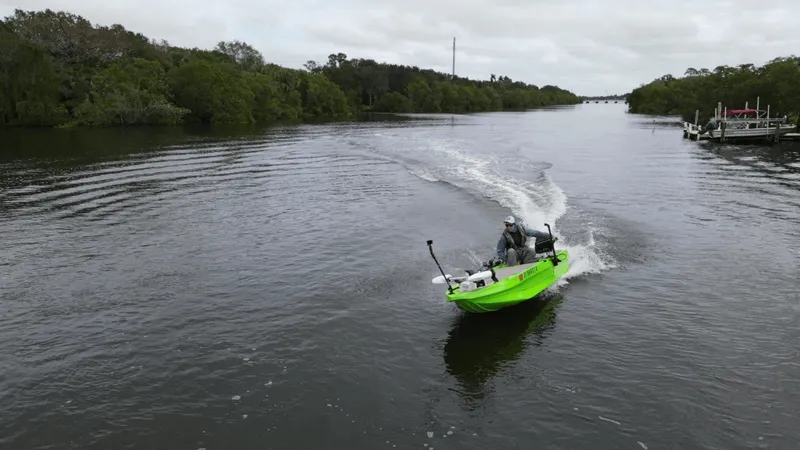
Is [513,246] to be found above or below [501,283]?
above

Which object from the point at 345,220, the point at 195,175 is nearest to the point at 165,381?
the point at 345,220

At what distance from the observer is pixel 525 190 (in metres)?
36.9

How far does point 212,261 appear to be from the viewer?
894 inches

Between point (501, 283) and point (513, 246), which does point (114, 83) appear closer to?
point (513, 246)

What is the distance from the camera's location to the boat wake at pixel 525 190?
77.3ft

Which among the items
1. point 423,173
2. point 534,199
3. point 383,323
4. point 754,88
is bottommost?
point 383,323

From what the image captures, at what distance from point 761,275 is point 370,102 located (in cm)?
18258

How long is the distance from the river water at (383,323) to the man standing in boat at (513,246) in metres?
1.85

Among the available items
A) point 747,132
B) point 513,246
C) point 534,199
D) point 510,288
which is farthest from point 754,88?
point 510,288

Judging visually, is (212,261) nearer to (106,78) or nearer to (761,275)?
(761,275)

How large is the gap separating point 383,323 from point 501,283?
4.01m

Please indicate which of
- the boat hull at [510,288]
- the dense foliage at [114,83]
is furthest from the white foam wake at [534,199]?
the dense foliage at [114,83]

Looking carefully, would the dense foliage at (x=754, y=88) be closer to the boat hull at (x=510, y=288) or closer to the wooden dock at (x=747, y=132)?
the wooden dock at (x=747, y=132)

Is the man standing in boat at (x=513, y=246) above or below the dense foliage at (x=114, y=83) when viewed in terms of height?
below
